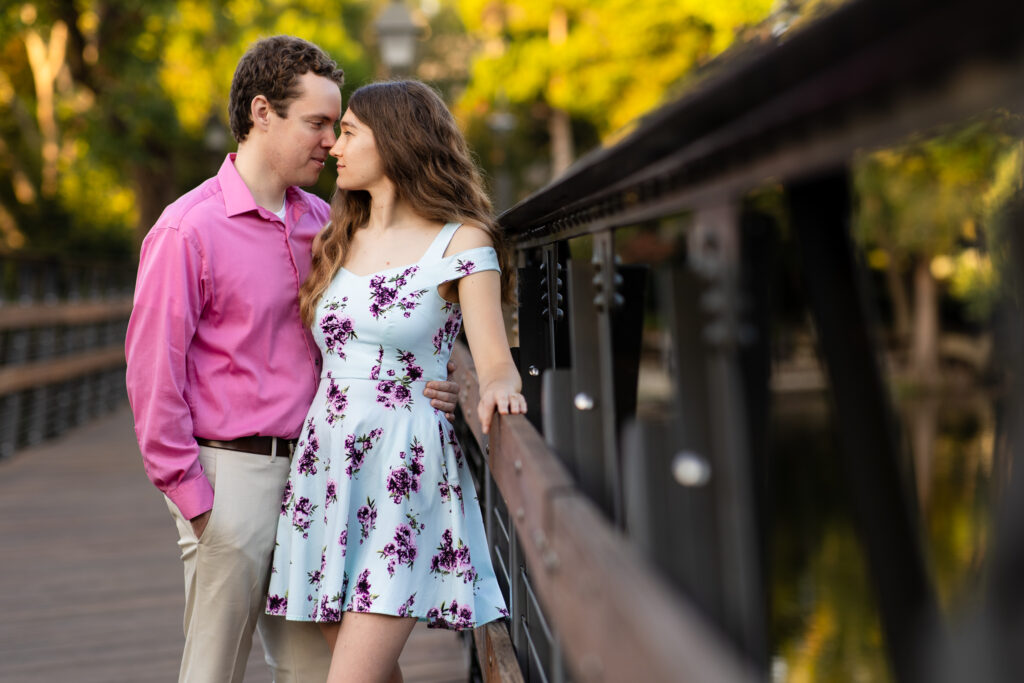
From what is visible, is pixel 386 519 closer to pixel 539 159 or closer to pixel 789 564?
pixel 789 564

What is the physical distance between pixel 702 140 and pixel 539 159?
3873 centimetres

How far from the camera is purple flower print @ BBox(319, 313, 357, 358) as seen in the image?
98.5 inches

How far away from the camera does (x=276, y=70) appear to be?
2674 millimetres

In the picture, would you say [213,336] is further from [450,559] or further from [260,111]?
[450,559]

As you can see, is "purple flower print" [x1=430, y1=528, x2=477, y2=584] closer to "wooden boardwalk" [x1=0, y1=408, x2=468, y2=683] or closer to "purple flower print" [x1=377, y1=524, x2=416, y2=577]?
"purple flower print" [x1=377, y1=524, x2=416, y2=577]

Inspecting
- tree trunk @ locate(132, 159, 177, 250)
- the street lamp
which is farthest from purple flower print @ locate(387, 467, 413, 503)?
tree trunk @ locate(132, 159, 177, 250)

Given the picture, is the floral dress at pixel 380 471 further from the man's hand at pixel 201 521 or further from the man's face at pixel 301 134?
the man's face at pixel 301 134

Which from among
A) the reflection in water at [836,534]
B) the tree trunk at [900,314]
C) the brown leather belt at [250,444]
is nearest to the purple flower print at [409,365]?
the brown leather belt at [250,444]

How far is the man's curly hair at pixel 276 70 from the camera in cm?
268

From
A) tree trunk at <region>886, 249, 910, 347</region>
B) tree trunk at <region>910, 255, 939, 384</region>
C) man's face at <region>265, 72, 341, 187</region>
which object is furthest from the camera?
tree trunk at <region>886, 249, 910, 347</region>

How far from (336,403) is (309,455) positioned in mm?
130

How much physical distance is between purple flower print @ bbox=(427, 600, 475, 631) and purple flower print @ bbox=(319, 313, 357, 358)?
58cm

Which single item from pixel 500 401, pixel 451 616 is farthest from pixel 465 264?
pixel 451 616

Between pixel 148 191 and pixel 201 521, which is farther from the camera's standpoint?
pixel 148 191
